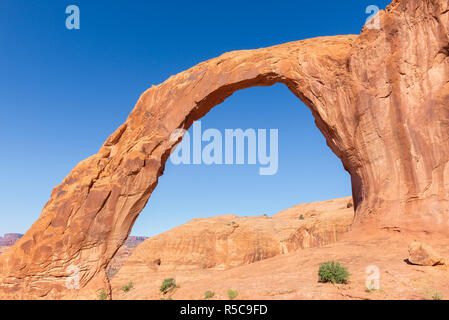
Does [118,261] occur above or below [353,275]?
below

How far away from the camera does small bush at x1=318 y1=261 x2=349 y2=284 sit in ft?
29.5

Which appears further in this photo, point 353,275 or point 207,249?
point 207,249

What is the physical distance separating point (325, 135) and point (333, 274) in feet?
30.1

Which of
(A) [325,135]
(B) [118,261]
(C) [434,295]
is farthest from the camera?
(B) [118,261]

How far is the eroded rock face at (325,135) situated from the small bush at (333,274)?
473 cm

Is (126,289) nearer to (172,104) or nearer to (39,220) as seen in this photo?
(39,220)

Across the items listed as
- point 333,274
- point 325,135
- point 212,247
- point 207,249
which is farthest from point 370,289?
point 207,249

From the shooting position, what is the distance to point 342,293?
27.0ft

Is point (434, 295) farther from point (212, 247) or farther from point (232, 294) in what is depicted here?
point (212, 247)

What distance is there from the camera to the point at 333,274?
30.0ft

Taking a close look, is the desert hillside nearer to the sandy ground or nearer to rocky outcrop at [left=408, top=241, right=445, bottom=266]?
the sandy ground

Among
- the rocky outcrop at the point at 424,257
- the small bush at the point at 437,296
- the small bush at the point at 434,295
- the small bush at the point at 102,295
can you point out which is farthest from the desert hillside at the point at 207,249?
the small bush at the point at 437,296

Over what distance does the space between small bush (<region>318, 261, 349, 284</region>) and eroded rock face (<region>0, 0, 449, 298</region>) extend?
4.73 meters
